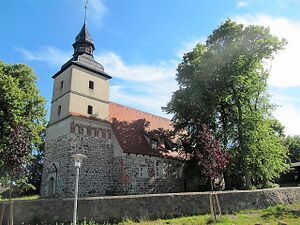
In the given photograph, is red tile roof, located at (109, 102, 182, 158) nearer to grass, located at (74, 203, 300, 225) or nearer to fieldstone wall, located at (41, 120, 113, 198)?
fieldstone wall, located at (41, 120, 113, 198)

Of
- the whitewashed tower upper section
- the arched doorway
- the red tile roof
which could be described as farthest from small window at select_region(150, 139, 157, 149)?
the arched doorway

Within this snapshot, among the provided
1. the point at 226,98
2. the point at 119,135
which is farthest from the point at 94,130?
the point at 226,98

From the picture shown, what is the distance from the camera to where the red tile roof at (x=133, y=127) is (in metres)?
26.5

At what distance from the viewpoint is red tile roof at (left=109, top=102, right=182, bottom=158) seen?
26.5m

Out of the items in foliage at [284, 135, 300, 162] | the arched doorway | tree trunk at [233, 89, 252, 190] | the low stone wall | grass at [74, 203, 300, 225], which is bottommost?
grass at [74, 203, 300, 225]

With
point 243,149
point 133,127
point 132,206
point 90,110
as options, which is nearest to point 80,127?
point 90,110

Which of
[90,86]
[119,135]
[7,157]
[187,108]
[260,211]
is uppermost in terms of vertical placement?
[90,86]

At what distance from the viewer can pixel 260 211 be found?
15.7 metres

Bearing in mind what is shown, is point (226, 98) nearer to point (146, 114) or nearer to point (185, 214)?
point (146, 114)

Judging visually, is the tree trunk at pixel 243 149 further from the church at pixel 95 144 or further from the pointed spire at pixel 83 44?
the pointed spire at pixel 83 44

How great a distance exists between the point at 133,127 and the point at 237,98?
999cm

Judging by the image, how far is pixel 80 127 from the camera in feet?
80.9

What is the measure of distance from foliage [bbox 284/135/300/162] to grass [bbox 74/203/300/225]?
4130 cm

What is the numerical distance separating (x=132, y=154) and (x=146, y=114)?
25.1ft
